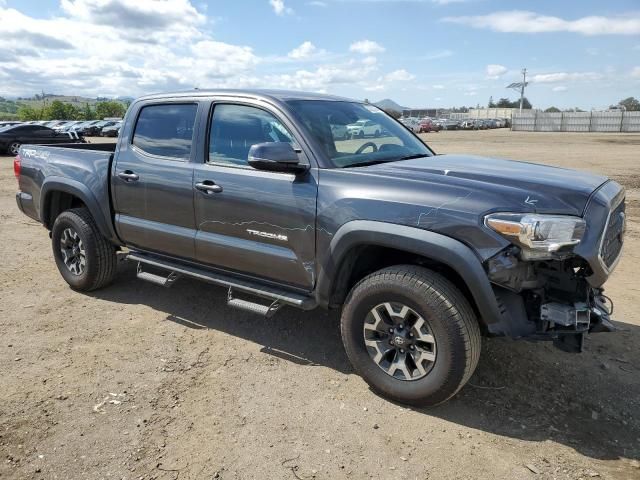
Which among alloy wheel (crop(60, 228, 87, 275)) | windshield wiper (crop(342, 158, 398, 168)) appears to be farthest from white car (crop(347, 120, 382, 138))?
alloy wheel (crop(60, 228, 87, 275))

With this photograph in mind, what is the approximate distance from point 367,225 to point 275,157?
2.45ft

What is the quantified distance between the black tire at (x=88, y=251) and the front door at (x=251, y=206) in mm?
1420

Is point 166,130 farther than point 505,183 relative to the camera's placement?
Yes

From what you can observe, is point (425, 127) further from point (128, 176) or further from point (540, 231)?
point (540, 231)

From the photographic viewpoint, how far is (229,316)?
4.80m

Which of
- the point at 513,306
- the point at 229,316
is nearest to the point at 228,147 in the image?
the point at 229,316

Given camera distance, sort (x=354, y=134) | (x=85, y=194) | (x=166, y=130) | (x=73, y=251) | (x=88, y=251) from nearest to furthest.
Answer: (x=354, y=134) → (x=166, y=130) → (x=85, y=194) → (x=88, y=251) → (x=73, y=251)

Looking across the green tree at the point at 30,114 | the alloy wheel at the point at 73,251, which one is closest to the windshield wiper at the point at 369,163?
the alloy wheel at the point at 73,251

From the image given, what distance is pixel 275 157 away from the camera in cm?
341

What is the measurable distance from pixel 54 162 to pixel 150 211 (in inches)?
60.3

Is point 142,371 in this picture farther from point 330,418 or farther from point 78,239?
point 78,239

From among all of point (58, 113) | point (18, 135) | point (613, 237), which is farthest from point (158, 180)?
point (58, 113)

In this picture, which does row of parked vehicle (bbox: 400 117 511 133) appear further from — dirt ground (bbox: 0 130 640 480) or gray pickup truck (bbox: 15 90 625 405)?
dirt ground (bbox: 0 130 640 480)

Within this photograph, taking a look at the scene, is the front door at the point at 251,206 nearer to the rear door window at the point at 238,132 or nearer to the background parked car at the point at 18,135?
the rear door window at the point at 238,132
